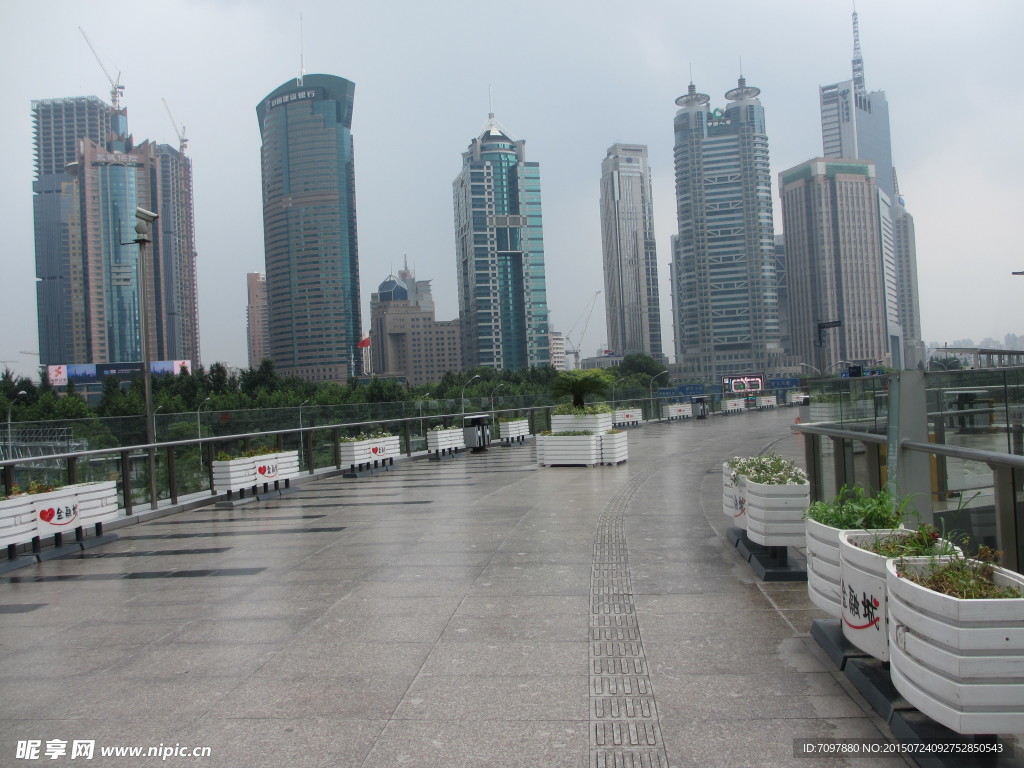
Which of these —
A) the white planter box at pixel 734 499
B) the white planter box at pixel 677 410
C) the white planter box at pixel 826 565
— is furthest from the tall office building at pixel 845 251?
the white planter box at pixel 826 565

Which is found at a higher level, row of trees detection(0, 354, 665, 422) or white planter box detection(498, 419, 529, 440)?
row of trees detection(0, 354, 665, 422)

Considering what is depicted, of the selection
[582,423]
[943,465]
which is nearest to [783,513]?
[943,465]

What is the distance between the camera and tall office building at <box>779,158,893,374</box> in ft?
539

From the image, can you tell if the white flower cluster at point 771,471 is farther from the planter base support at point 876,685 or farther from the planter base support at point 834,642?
the planter base support at point 876,685

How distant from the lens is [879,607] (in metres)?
4.25

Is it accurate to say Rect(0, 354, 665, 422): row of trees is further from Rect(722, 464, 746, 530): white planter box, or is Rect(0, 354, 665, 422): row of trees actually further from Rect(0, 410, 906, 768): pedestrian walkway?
Rect(0, 410, 906, 768): pedestrian walkway

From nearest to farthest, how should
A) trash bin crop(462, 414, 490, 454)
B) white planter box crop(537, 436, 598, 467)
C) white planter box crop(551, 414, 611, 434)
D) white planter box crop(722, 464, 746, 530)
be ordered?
white planter box crop(722, 464, 746, 530)
white planter box crop(537, 436, 598, 467)
white planter box crop(551, 414, 611, 434)
trash bin crop(462, 414, 490, 454)

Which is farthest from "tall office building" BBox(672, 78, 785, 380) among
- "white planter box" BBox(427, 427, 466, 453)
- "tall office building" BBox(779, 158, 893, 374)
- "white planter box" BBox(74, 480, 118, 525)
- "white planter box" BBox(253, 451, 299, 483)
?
"white planter box" BBox(74, 480, 118, 525)

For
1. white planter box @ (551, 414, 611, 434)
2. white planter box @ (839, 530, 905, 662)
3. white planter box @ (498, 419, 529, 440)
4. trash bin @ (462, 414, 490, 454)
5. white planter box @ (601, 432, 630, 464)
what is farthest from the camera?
white planter box @ (498, 419, 529, 440)

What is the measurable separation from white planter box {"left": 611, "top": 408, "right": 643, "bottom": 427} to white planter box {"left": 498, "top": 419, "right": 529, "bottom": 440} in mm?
12814

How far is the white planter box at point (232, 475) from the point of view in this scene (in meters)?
15.3

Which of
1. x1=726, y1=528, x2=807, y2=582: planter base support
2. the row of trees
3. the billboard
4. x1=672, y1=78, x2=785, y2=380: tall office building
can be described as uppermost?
x1=672, y1=78, x2=785, y2=380: tall office building

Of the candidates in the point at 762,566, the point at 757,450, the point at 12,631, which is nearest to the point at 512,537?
the point at 762,566

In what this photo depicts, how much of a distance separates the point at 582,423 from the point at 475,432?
6.53 meters
